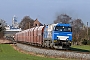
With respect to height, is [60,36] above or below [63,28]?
below

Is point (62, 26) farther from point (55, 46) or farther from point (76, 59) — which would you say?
point (76, 59)

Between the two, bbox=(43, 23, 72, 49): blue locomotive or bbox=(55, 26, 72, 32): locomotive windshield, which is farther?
bbox=(55, 26, 72, 32): locomotive windshield

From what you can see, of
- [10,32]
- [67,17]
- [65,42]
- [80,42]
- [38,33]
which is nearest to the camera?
[65,42]

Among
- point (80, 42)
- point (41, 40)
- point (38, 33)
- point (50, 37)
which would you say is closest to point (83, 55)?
point (50, 37)

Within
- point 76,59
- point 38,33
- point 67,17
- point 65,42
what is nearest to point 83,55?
point 76,59

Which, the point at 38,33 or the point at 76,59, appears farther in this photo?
the point at 38,33

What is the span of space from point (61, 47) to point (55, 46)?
0.81m

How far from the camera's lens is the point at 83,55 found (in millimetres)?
26453

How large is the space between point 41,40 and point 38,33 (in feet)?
11.7

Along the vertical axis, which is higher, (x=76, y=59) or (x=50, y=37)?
(x=50, y=37)

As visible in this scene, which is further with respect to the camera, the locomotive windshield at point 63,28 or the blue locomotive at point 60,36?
the locomotive windshield at point 63,28

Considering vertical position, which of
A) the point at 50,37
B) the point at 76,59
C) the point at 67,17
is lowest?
the point at 76,59

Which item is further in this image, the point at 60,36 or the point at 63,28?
the point at 63,28

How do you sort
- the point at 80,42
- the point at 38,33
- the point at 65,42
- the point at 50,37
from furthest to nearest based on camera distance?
1. the point at 80,42
2. the point at 38,33
3. the point at 50,37
4. the point at 65,42
